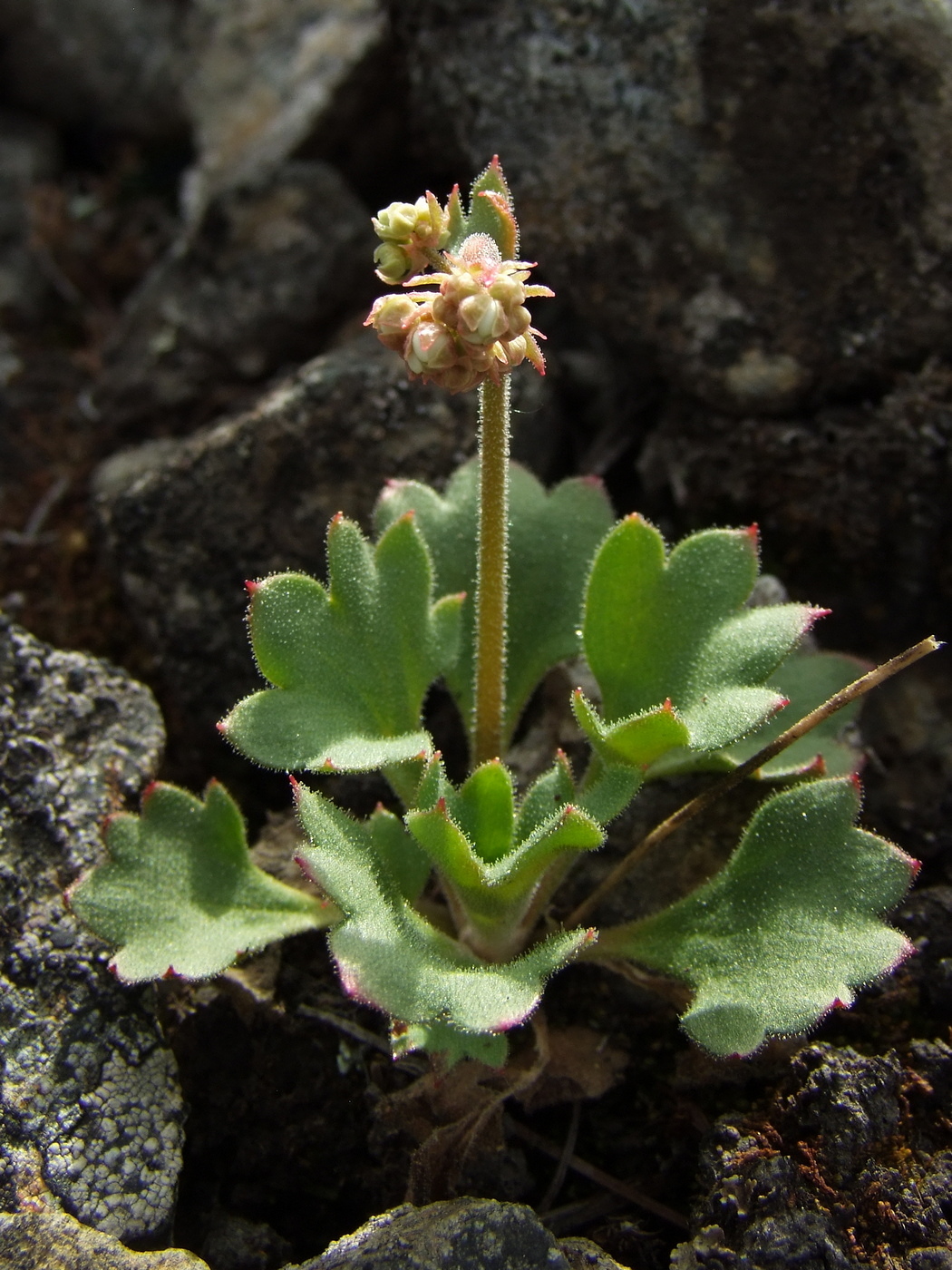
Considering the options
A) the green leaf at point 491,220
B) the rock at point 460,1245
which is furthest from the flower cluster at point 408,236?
the rock at point 460,1245

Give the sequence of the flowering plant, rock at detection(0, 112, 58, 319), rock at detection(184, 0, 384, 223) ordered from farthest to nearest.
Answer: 1. rock at detection(0, 112, 58, 319)
2. rock at detection(184, 0, 384, 223)
3. the flowering plant

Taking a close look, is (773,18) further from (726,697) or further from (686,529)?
(726,697)

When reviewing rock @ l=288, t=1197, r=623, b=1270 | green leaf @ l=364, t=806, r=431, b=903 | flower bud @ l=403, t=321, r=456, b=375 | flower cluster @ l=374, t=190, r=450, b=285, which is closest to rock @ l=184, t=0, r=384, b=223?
flower cluster @ l=374, t=190, r=450, b=285

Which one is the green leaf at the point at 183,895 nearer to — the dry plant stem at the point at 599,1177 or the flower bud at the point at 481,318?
the dry plant stem at the point at 599,1177

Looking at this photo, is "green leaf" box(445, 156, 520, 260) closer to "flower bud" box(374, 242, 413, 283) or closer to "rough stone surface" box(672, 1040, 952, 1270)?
"flower bud" box(374, 242, 413, 283)

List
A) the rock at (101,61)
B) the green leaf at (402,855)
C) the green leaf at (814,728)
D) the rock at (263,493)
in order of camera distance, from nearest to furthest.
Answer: the green leaf at (402,855), the green leaf at (814,728), the rock at (263,493), the rock at (101,61)
